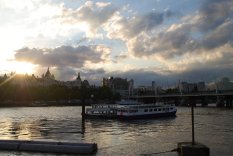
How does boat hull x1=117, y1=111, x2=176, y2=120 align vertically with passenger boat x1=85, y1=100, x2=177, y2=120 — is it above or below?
below

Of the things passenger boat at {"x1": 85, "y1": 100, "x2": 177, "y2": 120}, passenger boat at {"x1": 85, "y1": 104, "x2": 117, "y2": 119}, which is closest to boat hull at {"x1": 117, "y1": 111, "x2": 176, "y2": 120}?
passenger boat at {"x1": 85, "y1": 100, "x2": 177, "y2": 120}

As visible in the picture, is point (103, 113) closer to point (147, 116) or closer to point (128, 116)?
point (128, 116)

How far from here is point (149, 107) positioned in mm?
117875

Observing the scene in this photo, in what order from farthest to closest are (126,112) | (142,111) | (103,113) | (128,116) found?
(142,111)
(103,113)
(126,112)
(128,116)

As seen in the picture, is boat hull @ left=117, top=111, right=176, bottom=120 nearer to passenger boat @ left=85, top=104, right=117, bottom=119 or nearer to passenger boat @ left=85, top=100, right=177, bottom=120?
passenger boat @ left=85, top=100, right=177, bottom=120

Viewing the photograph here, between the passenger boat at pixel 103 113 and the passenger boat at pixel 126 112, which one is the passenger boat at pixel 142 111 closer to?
the passenger boat at pixel 126 112

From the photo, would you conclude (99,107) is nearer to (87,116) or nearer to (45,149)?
(87,116)

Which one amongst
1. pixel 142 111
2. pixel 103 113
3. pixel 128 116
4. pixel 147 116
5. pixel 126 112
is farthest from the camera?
pixel 147 116

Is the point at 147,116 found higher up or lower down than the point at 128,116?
lower down

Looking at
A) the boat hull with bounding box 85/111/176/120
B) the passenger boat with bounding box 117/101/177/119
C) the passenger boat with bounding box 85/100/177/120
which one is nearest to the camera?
the boat hull with bounding box 85/111/176/120

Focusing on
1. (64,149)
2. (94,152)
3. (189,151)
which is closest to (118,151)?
(94,152)

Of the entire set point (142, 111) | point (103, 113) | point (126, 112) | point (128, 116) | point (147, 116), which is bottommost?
point (147, 116)

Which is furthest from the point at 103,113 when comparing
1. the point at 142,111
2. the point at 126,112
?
the point at 142,111

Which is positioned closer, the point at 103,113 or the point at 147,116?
the point at 103,113
